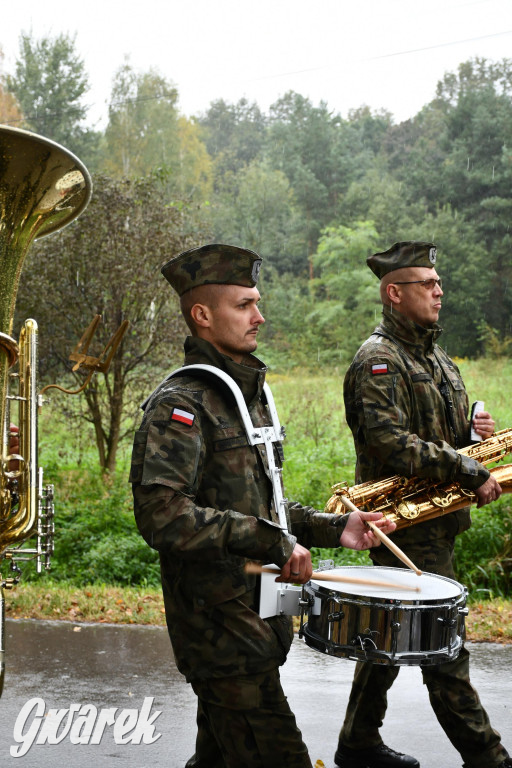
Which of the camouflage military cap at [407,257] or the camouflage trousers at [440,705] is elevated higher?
the camouflage military cap at [407,257]

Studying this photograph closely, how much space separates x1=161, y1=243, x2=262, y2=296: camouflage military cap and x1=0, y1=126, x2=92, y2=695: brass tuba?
70 centimetres

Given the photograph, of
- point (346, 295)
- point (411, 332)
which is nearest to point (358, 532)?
point (411, 332)

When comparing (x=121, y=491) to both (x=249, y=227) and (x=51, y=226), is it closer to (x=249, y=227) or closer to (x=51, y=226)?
(x=51, y=226)

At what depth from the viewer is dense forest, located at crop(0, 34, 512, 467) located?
10078mm

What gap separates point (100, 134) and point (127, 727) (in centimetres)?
3461

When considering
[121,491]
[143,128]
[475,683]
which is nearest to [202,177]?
[143,128]

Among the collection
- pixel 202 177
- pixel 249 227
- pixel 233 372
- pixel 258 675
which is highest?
pixel 202 177

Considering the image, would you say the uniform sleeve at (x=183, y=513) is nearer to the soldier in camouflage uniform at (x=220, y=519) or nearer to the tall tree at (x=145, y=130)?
the soldier in camouflage uniform at (x=220, y=519)

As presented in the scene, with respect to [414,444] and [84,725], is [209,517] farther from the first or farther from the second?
[84,725]

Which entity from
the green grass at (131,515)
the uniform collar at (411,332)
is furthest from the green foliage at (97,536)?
the uniform collar at (411,332)

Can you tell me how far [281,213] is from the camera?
37812 millimetres

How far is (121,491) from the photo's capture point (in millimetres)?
9938

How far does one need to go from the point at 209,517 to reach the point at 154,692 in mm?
2615

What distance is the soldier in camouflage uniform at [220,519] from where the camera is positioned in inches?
107
